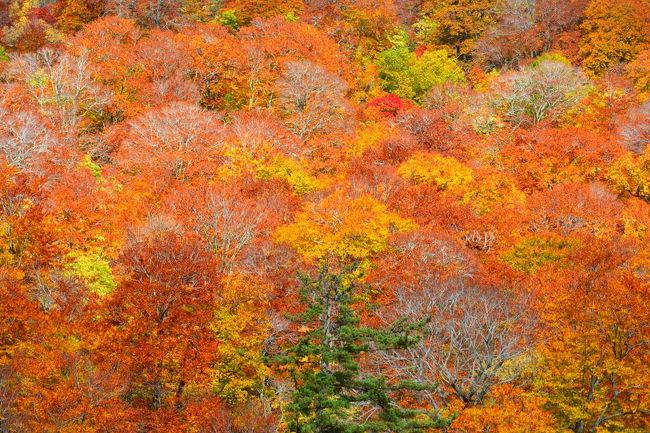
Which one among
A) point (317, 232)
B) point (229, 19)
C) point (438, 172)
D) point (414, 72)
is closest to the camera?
point (317, 232)

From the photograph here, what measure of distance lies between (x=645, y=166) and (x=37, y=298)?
146 feet

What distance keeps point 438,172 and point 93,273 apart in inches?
1059

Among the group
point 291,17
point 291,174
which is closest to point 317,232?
point 291,174

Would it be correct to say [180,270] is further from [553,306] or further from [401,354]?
[553,306]

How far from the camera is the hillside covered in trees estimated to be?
26.2 m

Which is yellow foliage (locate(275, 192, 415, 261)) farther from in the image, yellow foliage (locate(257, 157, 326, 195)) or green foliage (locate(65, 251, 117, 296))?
green foliage (locate(65, 251, 117, 296))

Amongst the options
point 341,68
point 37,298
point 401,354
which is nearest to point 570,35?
point 341,68

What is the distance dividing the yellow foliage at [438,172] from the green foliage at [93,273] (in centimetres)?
2408

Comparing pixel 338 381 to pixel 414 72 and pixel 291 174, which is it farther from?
pixel 414 72

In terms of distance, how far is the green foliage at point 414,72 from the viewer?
77062 mm

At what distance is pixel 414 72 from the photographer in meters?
78.4

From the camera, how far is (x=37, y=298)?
32094mm

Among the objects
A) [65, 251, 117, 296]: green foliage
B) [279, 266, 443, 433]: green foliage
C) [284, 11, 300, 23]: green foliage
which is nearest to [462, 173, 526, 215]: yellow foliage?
[65, 251, 117, 296]: green foliage

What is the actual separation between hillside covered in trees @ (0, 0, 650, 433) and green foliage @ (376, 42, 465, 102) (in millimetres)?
308
